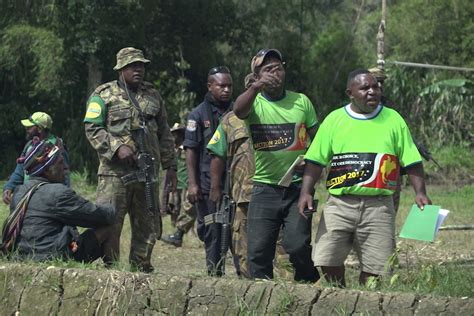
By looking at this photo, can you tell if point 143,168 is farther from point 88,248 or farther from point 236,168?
point 88,248

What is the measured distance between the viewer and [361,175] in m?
6.77

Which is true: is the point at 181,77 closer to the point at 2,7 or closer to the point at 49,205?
the point at 2,7

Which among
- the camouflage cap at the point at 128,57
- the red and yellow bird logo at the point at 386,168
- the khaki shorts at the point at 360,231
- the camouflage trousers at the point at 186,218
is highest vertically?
the camouflage cap at the point at 128,57

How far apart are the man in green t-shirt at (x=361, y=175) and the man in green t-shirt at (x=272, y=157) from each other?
45 cm

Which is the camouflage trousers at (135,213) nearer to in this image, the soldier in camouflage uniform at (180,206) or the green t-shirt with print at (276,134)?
the green t-shirt with print at (276,134)

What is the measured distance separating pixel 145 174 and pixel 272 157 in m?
1.39

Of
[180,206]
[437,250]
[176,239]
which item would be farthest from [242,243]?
[180,206]

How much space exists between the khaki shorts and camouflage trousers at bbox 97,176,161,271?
197cm

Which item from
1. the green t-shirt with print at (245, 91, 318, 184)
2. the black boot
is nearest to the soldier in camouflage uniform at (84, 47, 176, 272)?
the green t-shirt with print at (245, 91, 318, 184)

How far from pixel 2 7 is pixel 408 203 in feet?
30.8

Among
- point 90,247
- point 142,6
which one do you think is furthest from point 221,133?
point 142,6

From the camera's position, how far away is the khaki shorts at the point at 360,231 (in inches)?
270

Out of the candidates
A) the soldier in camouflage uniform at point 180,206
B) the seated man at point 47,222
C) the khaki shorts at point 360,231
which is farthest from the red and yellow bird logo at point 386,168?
the soldier in camouflage uniform at point 180,206

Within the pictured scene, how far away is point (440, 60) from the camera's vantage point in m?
26.1
